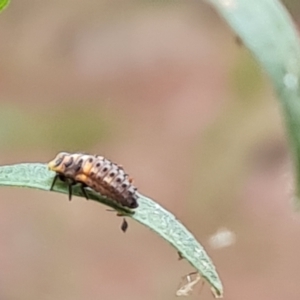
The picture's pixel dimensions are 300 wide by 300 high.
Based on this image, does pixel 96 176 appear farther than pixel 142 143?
No

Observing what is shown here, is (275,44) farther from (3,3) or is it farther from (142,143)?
(142,143)

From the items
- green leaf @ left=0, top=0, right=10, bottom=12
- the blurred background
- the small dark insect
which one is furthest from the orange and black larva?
the blurred background

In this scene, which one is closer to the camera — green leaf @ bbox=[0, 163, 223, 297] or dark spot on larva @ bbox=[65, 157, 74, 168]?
green leaf @ bbox=[0, 163, 223, 297]

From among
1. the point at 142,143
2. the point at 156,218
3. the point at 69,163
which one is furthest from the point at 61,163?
the point at 142,143

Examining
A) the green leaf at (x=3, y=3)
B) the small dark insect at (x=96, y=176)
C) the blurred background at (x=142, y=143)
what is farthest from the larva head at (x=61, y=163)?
the blurred background at (x=142, y=143)

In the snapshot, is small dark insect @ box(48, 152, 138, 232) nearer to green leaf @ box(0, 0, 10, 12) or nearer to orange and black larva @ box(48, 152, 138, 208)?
orange and black larva @ box(48, 152, 138, 208)

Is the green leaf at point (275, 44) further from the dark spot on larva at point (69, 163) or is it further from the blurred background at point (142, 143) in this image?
the blurred background at point (142, 143)

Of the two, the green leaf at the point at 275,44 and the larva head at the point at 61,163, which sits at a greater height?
the green leaf at the point at 275,44
